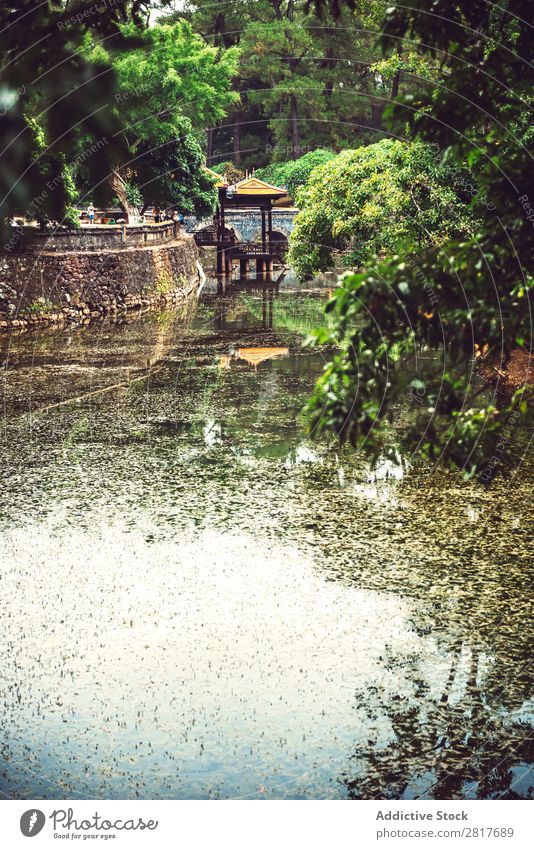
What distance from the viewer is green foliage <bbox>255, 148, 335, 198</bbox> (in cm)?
4925

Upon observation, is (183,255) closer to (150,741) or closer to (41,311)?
(41,311)

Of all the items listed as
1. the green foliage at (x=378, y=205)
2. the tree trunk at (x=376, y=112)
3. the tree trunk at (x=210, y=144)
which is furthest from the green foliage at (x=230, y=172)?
the green foliage at (x=378, y=205)

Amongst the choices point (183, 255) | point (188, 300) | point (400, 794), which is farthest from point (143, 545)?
point (183, 255)

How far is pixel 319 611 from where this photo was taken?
9773 millimetres

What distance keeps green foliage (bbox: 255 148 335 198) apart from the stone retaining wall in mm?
11554

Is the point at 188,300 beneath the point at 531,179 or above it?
beneath

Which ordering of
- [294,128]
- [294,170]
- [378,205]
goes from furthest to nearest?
1. [294,170]
2. [294,128]
3. [378,205]

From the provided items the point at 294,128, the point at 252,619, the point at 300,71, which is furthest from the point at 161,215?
the point at 252,619

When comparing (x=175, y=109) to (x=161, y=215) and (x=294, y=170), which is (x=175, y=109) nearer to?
(x=161, y=215)

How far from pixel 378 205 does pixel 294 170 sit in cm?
3050

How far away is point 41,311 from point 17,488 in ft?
59.7

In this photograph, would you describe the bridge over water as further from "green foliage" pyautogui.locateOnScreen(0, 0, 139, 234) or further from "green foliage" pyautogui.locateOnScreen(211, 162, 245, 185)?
"green foliage" pyautogui.locateOnScreen(0, 0, 139, 234)

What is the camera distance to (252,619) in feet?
31.6

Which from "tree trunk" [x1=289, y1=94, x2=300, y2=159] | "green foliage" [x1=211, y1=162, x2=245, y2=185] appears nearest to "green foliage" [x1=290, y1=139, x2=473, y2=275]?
"tree trunk" [x1=289, y1=94, x2=300, y2=159]
